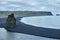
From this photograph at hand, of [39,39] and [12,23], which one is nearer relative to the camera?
[39,39]

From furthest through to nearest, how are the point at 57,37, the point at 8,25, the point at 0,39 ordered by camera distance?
the point at 8,25, the point at 57,37, the point at 0,39

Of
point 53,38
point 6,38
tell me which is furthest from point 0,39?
point 53,38

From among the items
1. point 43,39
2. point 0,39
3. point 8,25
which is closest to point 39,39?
point 43,39

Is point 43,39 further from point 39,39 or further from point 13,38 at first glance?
point 13,38

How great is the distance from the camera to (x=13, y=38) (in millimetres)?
18391

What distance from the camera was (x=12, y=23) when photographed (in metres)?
25.8

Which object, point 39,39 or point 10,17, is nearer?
point 39,39

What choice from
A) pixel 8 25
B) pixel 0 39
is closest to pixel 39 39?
pixel 0 39

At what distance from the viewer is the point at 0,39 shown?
57.2 ft

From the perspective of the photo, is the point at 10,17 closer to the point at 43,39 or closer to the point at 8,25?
the point at 8,25

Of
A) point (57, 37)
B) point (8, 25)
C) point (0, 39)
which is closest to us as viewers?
point (0, 39)

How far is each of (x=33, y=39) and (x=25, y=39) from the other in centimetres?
59

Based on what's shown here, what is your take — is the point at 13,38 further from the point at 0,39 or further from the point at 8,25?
the point at 8,25

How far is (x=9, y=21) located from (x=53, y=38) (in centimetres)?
833
